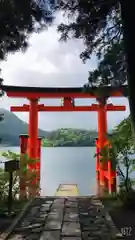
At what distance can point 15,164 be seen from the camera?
171 inches

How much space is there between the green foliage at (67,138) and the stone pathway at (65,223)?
11.9 metres

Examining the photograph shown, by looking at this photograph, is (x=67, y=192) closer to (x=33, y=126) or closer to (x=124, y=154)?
(x=33, y=126)

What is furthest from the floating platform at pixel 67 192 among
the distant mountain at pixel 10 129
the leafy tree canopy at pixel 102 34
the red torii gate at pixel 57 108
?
the leafy tree canopy at pixel 102 34

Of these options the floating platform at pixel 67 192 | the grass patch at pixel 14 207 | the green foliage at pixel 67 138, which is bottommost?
the floating platform at pixel 67 192

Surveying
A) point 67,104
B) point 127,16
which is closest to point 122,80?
point 127,16

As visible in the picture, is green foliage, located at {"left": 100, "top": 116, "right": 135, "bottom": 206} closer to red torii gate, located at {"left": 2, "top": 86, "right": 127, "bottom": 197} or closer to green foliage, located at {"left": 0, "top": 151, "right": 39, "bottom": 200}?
green foliage, located at {"left": 0, "top": 151, "right": 39, "bottom": 200}

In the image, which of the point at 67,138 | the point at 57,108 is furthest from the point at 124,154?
the point at 67,138

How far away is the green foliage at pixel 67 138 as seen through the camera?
17062 millimetres

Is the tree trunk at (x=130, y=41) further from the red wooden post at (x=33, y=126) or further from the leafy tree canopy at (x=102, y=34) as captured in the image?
the red wooden post at (x=33, y=126)

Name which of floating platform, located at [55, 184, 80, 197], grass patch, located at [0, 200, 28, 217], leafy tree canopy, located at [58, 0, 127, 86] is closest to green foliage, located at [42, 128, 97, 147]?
floating platform, located at [55, 184, 80, 197]

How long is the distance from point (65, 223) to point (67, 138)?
47.8 ft

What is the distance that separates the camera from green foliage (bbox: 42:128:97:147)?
1706 centimetres

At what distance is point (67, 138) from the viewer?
18.2m

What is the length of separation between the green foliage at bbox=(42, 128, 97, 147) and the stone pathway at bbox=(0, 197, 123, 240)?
11.9 meters
